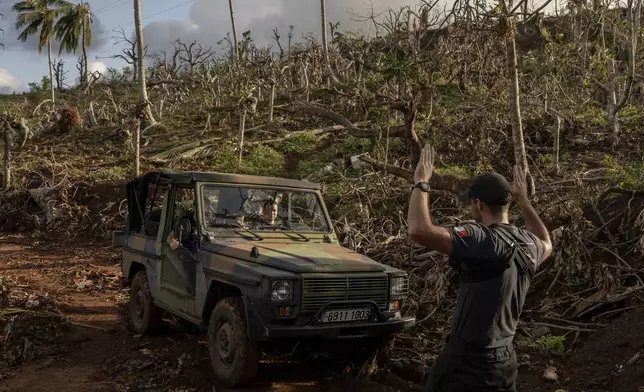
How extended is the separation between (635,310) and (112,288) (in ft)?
25.3

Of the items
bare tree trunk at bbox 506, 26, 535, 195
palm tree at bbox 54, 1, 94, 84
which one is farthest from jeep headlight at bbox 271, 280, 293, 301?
palm tree at bbox 54, 1, 94, 84

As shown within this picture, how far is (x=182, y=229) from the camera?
6.06m

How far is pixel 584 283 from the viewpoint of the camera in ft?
24.3

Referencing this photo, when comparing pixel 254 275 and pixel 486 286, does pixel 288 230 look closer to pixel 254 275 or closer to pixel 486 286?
pixel 254 275

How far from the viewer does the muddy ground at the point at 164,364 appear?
550cm

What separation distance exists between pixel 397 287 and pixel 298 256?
952mm

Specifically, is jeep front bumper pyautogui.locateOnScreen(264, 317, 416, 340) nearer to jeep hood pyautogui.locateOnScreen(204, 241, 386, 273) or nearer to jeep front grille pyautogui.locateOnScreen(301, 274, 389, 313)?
jeep front grille pyautogui.locateOnScreen(301, 274, 389, 313)

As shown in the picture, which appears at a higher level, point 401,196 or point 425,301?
point 401,196

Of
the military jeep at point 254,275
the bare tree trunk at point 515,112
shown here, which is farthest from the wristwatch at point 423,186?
the bare tree trunk at point 515,112

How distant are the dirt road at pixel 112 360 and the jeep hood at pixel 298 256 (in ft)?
3.50

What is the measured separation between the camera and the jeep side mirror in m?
5.98

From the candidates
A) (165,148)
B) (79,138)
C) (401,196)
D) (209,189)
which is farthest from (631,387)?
(79,138)

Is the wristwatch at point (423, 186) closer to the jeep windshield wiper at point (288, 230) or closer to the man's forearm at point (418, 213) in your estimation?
the man's forearm at point (418, 213)

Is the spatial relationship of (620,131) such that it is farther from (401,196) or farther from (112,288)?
(112,288)
